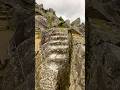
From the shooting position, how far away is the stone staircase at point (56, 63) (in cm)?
766

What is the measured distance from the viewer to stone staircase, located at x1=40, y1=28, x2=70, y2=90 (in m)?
7.66

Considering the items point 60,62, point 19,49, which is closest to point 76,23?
point 60,62

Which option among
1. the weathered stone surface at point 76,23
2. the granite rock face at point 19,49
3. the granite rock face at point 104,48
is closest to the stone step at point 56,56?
the granite rock face at point 19,49

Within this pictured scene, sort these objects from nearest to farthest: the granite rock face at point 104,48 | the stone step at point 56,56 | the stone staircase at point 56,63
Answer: the granite rock face at point 104,48 → the stone staircase at point 56,63 → the stone step at point 56,56

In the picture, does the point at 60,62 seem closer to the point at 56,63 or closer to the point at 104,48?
the point at 56,63

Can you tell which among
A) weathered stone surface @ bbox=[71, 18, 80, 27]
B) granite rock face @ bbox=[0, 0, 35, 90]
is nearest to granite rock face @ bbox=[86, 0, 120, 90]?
granite rock face @ bbox=[0, 0, 35, 90]

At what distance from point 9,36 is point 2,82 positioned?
0.57m

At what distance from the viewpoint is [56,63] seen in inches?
310

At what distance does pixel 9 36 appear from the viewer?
5250mm

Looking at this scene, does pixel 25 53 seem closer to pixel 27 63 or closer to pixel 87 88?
pixel 27 63

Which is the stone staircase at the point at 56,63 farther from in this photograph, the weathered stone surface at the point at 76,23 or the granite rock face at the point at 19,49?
the weathered stone surface at the point at 76,23

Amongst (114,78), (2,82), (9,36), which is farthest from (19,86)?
(114,78)

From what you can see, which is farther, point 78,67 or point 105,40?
point 78,67

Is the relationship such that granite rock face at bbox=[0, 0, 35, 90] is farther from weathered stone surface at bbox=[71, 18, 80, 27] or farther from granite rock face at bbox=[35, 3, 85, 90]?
weathered stone surface at bbox=[71, 18, 80, 27]
